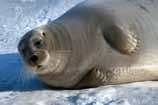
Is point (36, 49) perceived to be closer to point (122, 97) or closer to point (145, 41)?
point (122, 97)

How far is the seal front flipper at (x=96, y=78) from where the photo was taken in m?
3.76

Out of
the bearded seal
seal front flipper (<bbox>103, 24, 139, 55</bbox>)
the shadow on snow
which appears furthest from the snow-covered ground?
seal front flipper (<bbox>103, 24, 139, 55</bbox>)

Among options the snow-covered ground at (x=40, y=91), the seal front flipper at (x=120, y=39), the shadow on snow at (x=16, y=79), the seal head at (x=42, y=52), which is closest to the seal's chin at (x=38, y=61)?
the seal head at (x=42, y=52)

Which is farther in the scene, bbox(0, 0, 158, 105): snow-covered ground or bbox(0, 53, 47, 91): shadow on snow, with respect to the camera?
bbox(0, 53, 47, 91): shadow on snow

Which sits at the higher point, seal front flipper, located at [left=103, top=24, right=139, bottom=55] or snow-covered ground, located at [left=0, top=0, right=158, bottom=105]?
seal front flipper, located at [left=103, top=24, right=139, bottom=55]

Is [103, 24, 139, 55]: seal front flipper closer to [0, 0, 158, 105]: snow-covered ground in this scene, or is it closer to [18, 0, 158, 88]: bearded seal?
[18, 0, 158, 88]: bearded seal

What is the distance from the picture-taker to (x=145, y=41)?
12.9ft

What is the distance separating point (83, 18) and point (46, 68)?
1.83 ft

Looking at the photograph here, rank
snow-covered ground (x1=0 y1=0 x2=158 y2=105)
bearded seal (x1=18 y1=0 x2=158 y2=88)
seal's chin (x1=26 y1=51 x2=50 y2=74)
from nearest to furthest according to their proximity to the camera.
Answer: snow-covered ground (x1=0 y1=0 x2=158 y2=105) < seal's chin (x1=26 y1=51 x2=50 y2=74) < bearded seal (x1=18 y1=0 x2=158 y2=88)

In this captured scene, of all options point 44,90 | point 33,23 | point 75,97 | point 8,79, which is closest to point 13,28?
point 33,23

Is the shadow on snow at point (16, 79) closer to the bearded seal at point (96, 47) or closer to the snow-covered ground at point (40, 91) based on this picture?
the snow-covered ground at point (40, 91)

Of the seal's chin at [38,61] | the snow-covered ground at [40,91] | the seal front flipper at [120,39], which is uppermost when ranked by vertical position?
the seal front flipper at [120,39]

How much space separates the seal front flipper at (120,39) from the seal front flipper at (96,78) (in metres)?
0.21

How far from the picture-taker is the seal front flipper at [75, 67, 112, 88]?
376 centimetres
